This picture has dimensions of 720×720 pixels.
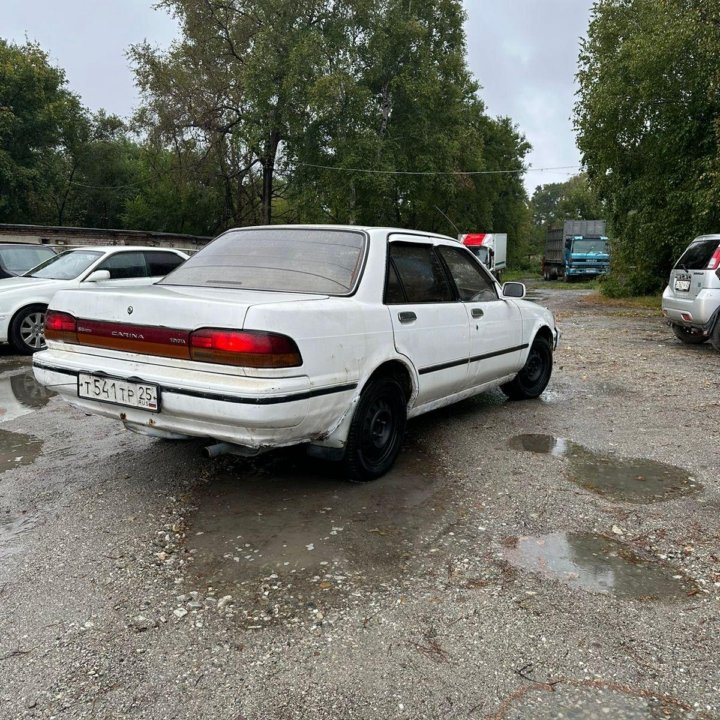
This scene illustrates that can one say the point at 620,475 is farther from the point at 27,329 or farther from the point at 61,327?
the point at 27,329

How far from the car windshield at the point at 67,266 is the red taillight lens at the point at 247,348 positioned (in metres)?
6.74

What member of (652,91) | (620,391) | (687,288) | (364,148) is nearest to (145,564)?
(620,391)

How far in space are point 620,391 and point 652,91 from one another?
12.7 metres

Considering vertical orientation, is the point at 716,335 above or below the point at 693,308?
below

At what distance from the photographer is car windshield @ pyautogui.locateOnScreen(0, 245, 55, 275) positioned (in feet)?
33.2

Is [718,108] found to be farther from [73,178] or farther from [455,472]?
[73,178]

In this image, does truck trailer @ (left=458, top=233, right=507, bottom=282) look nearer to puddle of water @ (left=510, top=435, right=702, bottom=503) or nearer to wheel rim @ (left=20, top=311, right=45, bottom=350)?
wheel rim @ (left=20, top=311, right=45, bottom=350)

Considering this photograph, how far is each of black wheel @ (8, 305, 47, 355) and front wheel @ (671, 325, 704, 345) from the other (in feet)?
33.3

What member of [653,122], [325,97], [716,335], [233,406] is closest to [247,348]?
[233,406]

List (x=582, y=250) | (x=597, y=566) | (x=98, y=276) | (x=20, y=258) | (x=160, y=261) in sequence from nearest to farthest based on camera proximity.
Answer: (x=597, y=566) → (x=98, y=276) → (x=160, y=261) → (x=20, y=258) → (x=582, y=250)

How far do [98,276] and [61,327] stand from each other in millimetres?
4758

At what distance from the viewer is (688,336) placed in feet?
34.9

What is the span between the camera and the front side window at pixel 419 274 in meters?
4.41

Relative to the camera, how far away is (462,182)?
39.0 meters
